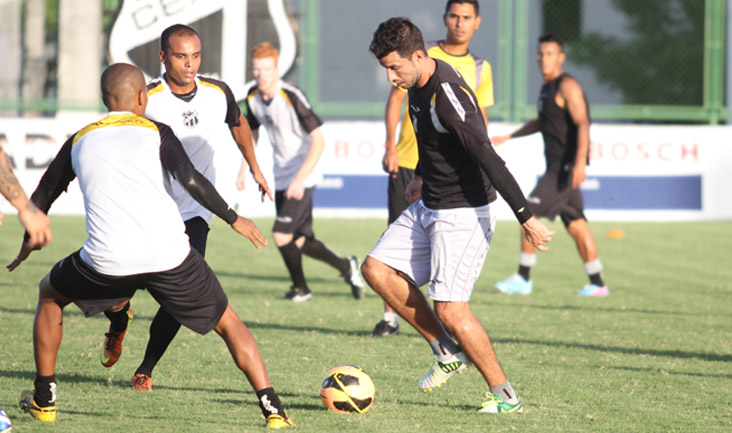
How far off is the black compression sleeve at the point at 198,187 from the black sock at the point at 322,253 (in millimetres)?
5009

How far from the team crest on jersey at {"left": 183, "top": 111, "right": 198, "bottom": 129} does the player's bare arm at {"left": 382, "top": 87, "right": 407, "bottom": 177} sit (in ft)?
5.48

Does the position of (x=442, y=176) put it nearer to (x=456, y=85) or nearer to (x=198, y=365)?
(x=456, y=85)

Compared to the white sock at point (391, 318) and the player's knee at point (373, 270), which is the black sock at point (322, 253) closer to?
the white sock at point (391, 318)

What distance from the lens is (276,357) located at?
642 cm

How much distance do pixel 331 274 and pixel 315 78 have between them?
7472 mm

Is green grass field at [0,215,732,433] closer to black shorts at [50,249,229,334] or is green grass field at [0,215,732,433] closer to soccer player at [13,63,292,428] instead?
soccer player at [13,63,292,428]

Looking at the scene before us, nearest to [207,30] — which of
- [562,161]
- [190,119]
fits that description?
[562,161]

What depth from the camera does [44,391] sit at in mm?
4668

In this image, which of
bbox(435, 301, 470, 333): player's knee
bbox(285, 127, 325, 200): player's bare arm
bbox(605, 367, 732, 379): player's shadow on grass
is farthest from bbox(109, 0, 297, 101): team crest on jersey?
bbox(435, 301, 470, 333): player's knee

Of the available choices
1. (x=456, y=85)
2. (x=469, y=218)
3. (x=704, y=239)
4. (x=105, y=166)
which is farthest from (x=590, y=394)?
(x=704, y=239)

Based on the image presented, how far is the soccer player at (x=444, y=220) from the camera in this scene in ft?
15.6

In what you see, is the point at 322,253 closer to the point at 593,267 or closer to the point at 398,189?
the point at 398,189

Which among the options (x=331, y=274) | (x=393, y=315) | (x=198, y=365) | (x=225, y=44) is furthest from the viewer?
(x=225, y=44)

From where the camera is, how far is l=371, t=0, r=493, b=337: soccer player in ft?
23.4
